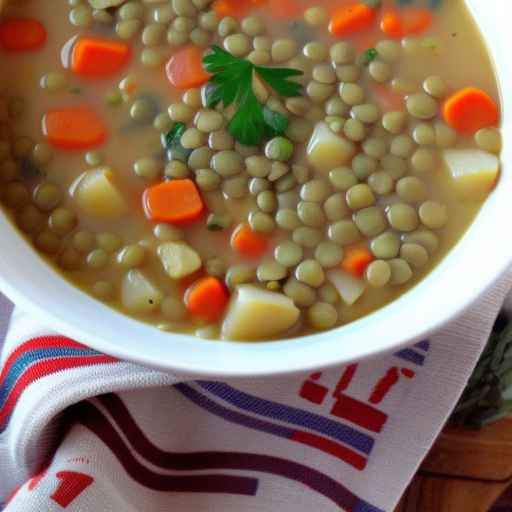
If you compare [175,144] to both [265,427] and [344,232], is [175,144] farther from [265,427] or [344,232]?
[265,427]

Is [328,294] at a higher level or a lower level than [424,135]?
lower

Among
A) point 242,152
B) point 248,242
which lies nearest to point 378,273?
point 248,242

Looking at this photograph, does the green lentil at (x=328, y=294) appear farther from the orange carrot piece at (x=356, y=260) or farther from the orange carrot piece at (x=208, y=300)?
→ the orange carrot piece at (x=208, y=300)

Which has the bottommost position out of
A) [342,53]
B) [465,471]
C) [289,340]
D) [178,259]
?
[465,471]

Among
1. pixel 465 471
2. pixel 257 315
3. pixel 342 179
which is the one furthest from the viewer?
pixel 465 471

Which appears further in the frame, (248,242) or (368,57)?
(368,57)

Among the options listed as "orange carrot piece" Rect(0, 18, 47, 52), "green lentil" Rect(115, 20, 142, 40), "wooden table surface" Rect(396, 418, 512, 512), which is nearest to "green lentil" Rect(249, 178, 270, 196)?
"green lentil" Rect(115, 20, 142, 40)

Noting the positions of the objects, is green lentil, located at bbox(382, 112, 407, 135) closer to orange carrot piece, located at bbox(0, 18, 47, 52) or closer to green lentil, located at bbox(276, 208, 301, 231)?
green lentil, located at bbox(276, 208, 301, 231)
